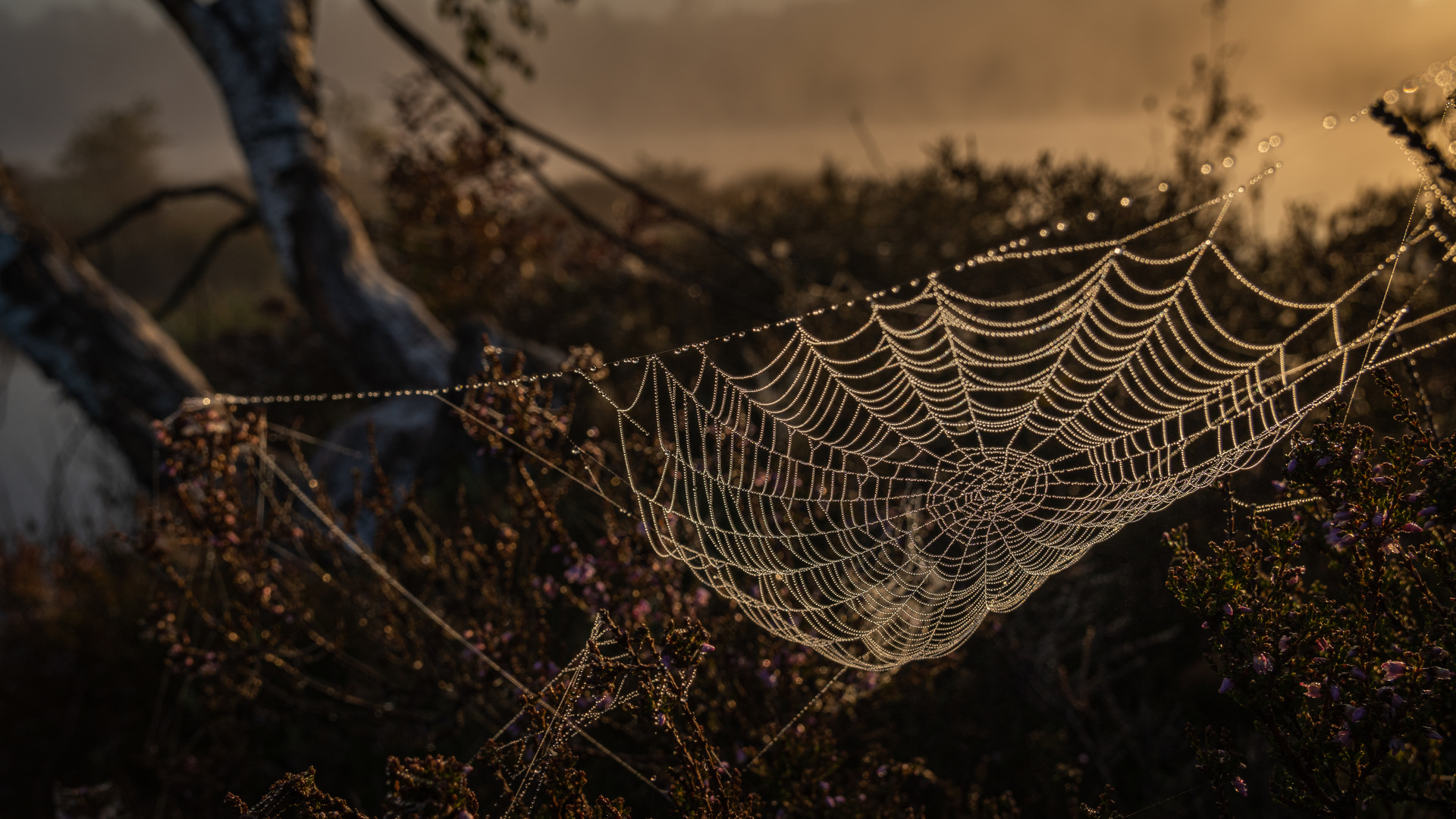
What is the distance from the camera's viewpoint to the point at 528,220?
8602 millimetres

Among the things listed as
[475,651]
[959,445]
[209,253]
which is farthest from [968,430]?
[209,253]

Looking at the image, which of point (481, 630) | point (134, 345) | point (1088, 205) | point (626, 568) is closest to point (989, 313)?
point (1088, 205)

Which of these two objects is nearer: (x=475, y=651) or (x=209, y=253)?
(x=475, y=651)

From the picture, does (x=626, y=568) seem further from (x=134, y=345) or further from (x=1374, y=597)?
(x=134, y=345)

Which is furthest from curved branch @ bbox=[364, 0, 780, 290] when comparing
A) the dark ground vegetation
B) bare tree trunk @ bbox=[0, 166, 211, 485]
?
bare tree trunk @ bbox=[0, 166, 211, 485]

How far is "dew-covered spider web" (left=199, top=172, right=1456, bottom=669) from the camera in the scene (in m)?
2.76

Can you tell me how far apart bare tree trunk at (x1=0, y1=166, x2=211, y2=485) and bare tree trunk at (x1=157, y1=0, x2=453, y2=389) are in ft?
3.55

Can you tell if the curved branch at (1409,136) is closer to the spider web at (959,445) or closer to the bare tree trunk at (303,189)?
the spider web at (959,445)

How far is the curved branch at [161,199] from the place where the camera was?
6.07m

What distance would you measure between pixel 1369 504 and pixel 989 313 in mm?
3816

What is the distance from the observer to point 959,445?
4219 mm

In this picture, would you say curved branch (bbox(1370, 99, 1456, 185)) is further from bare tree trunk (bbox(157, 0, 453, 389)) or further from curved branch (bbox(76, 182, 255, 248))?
curved branch (bbox(76, 182, 255, 248))

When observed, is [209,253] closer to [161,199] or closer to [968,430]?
[161,199]

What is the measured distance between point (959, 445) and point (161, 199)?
21.0ft
